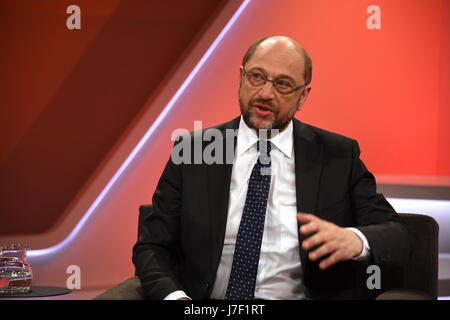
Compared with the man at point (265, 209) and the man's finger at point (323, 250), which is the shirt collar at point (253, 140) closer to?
the man at point (265, 209)

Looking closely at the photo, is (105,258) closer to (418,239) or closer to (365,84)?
(365,84)

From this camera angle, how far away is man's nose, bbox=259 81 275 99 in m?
2.02

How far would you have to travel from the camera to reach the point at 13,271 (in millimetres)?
2086

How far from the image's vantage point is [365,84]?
12.0ft

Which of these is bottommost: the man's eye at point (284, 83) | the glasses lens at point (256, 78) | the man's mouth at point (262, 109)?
the man's mouth at point (262, 109)

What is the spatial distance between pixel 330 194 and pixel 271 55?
48cm

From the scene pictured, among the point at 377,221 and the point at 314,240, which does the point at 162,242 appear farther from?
the point at 377,221

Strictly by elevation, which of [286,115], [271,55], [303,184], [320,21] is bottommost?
[303,184]

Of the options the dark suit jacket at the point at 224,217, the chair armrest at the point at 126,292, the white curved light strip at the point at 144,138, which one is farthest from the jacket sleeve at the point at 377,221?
the white curved light strip at the point at 144,138

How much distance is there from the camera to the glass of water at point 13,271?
206 cm

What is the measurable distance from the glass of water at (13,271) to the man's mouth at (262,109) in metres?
0.90

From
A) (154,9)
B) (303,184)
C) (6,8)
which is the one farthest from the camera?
(154,9)

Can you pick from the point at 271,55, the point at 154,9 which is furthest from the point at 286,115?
the point at 154,9

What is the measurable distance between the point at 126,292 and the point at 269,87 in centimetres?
77
